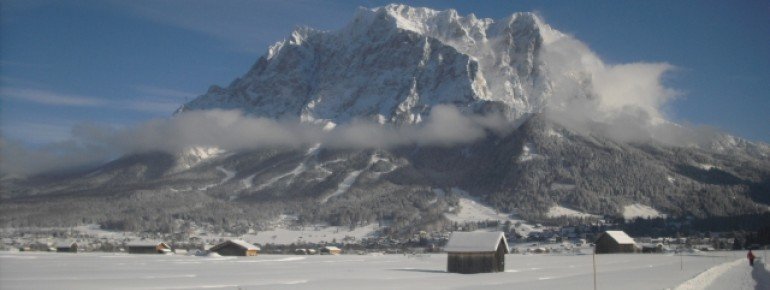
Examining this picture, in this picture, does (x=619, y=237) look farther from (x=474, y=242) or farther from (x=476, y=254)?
(x=476, y=254)

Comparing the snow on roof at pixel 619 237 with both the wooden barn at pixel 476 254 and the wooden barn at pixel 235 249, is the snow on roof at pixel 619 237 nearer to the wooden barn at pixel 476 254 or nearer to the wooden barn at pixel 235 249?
the wooden barn at pixel 235 249

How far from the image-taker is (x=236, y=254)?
123m

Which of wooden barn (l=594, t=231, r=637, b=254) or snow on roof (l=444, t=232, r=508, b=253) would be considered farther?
wooden barn (l=594, t=231, r=637, b=254)

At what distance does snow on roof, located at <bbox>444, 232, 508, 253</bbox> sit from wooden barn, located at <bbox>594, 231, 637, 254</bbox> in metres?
69.5

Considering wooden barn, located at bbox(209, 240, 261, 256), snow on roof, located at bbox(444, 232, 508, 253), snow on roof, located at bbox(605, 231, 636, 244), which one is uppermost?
snow on roof, located at bbox(605, 231, 636, 244)

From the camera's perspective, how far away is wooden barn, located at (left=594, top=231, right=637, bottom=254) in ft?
438

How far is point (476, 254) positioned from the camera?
69.3m

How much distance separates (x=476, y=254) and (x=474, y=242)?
140 cm

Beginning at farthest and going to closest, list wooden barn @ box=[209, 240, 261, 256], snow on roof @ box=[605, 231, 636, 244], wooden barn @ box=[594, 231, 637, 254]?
snow on roof @ box=[605, 231, 636, 244]
wooden barn @ box=[594, 231, 637, 254]
wooden barn @ box=[209, 240, 261, 256]

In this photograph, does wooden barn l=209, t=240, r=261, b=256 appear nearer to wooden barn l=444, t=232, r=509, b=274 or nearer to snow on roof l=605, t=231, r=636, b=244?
wooden barn l=444, t=232, r=509, b=274

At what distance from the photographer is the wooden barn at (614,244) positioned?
438 ft

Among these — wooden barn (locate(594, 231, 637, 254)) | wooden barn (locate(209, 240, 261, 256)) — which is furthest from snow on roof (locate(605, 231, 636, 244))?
wooden barn (locate(209, 240, 261, 256))

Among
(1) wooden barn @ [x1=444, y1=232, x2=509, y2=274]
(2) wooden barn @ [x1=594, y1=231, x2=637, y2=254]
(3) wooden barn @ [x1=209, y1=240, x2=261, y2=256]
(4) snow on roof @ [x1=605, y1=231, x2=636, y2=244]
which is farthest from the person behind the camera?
(4) snow on roof @ [x1=605, y1=231, x2=636, y2=244]

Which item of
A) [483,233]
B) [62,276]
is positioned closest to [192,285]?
[62,276]
